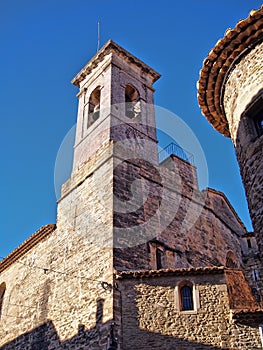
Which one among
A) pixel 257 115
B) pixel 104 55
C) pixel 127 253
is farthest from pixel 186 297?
pixel 104 55

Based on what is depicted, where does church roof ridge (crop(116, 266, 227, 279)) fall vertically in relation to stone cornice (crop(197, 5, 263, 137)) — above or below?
below

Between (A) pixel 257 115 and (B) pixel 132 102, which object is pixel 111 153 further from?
(A) pixel 257 115

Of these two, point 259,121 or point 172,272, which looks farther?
point 172,272

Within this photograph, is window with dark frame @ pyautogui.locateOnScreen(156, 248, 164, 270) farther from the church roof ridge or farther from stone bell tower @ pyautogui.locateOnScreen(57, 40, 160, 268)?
the church roof ridge

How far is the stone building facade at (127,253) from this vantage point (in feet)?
27.3

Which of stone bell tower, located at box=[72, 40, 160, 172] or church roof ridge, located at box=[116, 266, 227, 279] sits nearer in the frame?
church roof ridge, located at box=[116, 266, 227, 279]

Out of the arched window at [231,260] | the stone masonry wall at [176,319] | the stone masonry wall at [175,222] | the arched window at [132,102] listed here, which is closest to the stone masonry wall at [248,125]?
the stone masonry wall at [176,319]

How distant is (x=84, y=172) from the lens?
42.2 ft

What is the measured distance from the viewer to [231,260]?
44.8 ft

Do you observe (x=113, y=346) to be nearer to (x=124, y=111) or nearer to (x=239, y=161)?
(x=239, y=161)

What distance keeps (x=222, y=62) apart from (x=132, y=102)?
9.67 meters

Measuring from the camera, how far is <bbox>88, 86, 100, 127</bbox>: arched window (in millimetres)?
15477

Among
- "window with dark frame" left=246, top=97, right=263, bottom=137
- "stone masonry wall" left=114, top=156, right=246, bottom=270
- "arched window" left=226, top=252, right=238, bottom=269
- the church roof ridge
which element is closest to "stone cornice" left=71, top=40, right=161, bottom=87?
"stone masonry wall" left=114, top=156, right=246, bottom=270

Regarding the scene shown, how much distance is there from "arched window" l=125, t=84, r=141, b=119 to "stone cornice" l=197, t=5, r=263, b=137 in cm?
819
